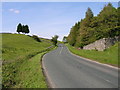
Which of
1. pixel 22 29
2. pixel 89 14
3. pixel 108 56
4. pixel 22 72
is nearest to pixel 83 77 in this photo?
pixel 22 72

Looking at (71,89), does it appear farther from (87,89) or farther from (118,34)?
(118,34)

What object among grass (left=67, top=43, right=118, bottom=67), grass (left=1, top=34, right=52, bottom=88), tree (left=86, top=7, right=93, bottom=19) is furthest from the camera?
tree (left=86, top=7, right=93, bottom=19)

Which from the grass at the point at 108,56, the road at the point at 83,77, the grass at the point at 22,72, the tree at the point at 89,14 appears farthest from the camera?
the tree at the point at 89,14

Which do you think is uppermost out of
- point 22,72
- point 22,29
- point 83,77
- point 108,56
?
point 22,29

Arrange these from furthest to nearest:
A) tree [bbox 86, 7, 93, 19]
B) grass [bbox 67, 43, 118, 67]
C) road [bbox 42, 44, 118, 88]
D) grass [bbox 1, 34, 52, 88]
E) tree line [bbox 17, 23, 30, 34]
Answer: tree line [bbox 17, 23, 30, 34], tree [bbox 86, 7, 93, 19], grass [bbox 67, 43, 118, 67], grass [bbox 1, 34, 52, 88], road [bbox 42, 44, 118, 88]

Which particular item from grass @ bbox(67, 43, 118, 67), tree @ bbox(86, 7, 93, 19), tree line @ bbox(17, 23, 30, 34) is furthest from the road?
tree line @ bbox(17, 23, 30, 34)

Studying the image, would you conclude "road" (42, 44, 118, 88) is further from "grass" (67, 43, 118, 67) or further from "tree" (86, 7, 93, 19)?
"tree" (86, 7, 93, 19)

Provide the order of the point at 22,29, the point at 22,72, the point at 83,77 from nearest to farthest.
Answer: the point at 83,77 → the point at 22,72 → the point at 22,29

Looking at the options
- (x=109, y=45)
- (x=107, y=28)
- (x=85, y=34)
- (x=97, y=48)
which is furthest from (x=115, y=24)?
(x=85, y=34)

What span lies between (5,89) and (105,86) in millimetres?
7111

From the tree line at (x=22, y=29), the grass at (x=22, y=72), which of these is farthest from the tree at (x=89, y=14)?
the tree line at (x=22, y=29)

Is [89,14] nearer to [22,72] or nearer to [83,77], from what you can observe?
[22,72]

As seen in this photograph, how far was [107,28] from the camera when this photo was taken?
32125 millimetres

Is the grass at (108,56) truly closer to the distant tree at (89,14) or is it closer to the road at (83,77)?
the road at (83,77)
